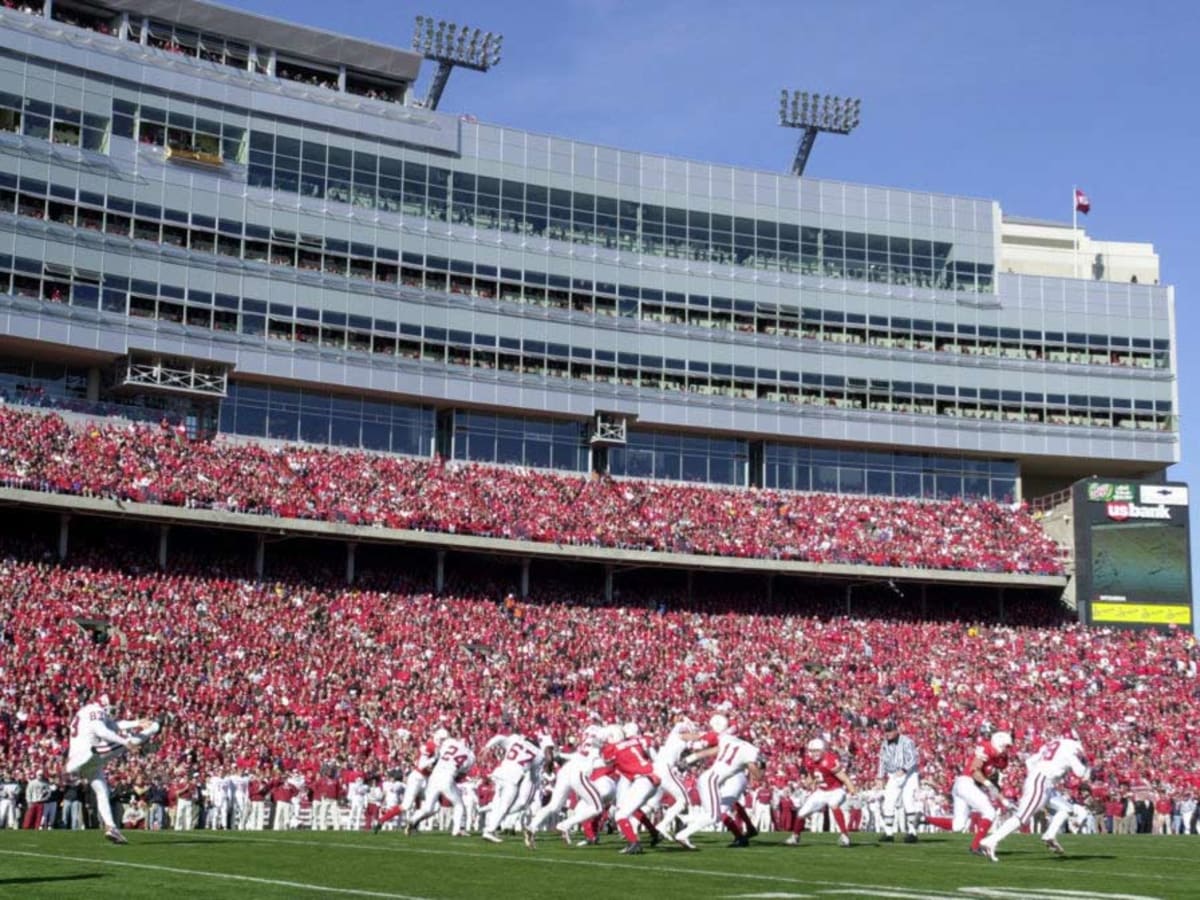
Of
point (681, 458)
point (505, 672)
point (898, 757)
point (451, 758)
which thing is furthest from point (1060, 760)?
point (681, 458)

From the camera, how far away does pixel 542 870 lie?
16828 millimetres

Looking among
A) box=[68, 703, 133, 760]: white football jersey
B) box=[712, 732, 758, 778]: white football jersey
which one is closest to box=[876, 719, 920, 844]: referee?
box=[712, 732, 758, 778]: white football jersey

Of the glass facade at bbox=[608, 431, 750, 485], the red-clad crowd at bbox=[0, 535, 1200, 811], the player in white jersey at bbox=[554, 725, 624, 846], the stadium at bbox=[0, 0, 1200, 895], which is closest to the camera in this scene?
the player in white jersey at bbox=[554, 725, 624, 846]

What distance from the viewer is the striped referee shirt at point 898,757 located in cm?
2789

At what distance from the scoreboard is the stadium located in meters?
0.13

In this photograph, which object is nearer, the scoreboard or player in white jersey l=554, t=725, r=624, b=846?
player in white jersey l=554, t=725, r=624, b=846

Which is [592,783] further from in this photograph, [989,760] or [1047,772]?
[1047,772]

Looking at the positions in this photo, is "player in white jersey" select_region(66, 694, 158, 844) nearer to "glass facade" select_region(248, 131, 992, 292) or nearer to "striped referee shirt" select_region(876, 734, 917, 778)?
"striped referee shirt" select_region(876, 734, 917, 778)

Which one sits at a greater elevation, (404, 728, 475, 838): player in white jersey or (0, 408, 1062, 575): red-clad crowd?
(0, 408, 1062, 575): red-clad crowd

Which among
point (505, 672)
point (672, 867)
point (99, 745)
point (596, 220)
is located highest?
point (596, 220)

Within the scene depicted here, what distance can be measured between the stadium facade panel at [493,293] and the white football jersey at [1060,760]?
38.9m

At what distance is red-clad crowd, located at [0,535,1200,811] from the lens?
39406 mm

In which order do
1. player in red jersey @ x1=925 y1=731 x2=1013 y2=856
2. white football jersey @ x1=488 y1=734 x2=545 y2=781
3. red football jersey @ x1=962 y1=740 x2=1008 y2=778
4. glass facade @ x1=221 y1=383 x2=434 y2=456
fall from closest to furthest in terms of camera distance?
player in red jersey @ x1=925 y1=731 x2=1013 y2=856 → red football jersey @ x1=962 y1=740 x2=1008 y2=778 → white football jersey @ x1=488 y1=734 x2=545 y2=781 → glass facade @ x1=221 y1=383 x2=434 y2=456

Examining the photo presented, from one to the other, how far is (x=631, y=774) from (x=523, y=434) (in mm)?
40905
